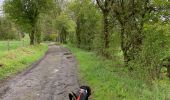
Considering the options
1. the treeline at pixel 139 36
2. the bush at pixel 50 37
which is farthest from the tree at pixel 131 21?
the bush at pixel 50 37

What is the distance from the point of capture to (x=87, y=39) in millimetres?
50750

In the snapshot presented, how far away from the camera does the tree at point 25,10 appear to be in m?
51.1

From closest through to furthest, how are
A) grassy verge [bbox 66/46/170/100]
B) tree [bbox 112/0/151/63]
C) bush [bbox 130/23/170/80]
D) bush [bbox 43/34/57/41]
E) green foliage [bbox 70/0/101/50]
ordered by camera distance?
grassy verge [bbox 66/46/170/100] → bush [bbox 130/23/170/80] → tree [bbox 112/0/151/63] → green foliage [bbox 70/0/101/50] → bush [bbox 43/34/57/41]

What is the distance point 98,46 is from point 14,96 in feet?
75.7

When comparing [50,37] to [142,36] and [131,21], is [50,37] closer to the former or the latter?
[131,21]

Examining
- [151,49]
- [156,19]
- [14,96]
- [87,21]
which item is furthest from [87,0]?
[14,96]

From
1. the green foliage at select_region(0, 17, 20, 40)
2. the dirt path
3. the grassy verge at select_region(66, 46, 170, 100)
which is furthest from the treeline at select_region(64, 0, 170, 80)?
the green foliage at select_region(0, 17, 20, 40)

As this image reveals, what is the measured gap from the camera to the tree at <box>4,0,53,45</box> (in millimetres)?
51094

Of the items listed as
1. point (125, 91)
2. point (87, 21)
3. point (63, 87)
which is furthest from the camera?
point (87, 21)

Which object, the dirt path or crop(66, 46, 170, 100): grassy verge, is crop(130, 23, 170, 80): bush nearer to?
crop(66, 46, 170, 100): grassy verge

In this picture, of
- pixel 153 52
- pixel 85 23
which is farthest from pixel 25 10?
pixel 153 52

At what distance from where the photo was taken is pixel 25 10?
52125 millimetres

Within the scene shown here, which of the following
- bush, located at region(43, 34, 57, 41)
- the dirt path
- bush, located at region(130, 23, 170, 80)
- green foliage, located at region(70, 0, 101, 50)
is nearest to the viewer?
the dirt path

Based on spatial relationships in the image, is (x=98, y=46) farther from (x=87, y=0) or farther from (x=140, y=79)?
(x=140, y=79)
